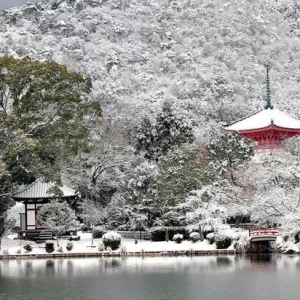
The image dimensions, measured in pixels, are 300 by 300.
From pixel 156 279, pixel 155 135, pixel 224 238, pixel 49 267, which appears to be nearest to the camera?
pixel 156 279

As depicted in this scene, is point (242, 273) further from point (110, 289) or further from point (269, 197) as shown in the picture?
point (269, 197)

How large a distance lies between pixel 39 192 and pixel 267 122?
15496mm

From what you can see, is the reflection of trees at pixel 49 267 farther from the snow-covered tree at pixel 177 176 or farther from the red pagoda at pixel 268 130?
the red pagoda at pixel 268 130

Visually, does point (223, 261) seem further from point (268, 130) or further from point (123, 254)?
point (268, 130)

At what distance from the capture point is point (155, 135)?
38.9 metres

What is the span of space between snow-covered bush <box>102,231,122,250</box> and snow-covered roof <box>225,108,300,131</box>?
14515 mm

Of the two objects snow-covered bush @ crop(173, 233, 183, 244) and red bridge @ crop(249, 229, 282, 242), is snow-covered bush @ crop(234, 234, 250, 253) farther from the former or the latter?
snow-covered bush @ crop(173, 233, 183, 244)

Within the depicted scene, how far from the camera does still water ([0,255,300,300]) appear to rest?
63.5 feet

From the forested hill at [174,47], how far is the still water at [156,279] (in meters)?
22.3

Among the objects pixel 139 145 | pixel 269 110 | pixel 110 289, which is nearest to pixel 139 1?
pixel 269 110

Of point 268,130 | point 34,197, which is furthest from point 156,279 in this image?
point 268,130

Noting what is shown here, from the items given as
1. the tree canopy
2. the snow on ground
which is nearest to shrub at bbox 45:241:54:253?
the snow on ground

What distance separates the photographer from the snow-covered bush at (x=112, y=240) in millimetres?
31272

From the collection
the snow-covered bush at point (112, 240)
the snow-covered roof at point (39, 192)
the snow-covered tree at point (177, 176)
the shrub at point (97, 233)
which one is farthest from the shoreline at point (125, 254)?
the snow-covered roof at point (39, 192)
